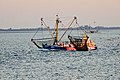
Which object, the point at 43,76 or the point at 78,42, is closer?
the point at 43,76

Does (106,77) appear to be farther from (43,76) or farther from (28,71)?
(28,71)

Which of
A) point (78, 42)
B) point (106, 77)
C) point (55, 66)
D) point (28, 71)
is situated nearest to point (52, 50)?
point (78, 42)

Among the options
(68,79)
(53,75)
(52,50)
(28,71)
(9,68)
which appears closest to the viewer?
(68,79)

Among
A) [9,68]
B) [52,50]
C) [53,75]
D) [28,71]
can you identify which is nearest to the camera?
[53,75]

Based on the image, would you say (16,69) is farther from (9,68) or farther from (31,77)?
(31,77)

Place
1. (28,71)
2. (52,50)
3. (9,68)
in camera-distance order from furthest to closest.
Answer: (52,50) → (9,68) → (28,71)

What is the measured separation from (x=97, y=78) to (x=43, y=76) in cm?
704

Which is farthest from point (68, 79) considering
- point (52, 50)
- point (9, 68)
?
point (52, 50)

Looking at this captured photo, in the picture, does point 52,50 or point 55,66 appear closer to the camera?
point 55,66

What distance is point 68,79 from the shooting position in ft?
219

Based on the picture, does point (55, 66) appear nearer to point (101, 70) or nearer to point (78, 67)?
point (78, 67)

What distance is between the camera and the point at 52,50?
129 meters

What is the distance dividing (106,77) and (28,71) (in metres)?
13.0

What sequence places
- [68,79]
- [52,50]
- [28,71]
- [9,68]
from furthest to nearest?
[52,50]
[9,68]
[28,71]
[68,79]
